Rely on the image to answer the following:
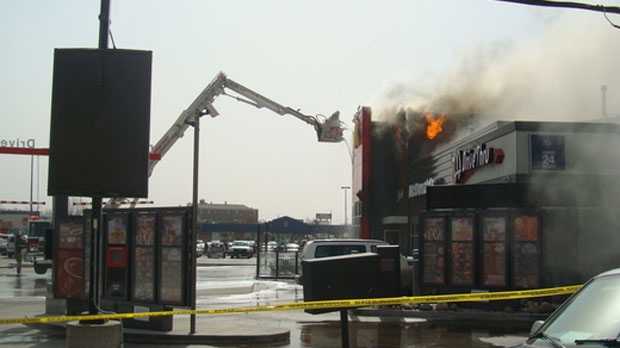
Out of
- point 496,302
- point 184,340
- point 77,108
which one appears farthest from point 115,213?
point 496,302

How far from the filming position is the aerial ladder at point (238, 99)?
89.6 feet

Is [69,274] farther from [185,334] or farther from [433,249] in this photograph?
[433,249]

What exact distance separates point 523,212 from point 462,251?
1618 mm

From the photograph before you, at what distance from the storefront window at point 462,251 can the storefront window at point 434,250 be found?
0.26m

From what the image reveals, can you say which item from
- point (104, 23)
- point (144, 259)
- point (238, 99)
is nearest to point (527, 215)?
point (144, 259)

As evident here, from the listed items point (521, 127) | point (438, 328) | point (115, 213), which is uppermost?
point (521, 127)

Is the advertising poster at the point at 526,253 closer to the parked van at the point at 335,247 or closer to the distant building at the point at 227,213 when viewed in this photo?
the parked van at the point at 335,247

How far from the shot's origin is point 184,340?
11.9m

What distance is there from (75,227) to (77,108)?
6.44 metres

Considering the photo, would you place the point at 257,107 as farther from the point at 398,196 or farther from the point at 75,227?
the point at 75,227

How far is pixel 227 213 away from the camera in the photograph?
15250 centimetres

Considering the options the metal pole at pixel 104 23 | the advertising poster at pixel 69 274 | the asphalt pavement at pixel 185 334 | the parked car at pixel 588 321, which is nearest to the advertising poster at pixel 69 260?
the advertising poster at pixel 69 274

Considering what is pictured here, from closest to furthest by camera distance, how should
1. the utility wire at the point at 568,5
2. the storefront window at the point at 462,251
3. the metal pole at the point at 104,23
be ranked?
the metal pole at the point at 104,23, the utility wire at the point at 568,5, the storefront window at the point at 462,251

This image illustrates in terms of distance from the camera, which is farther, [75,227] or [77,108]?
[75,227]
